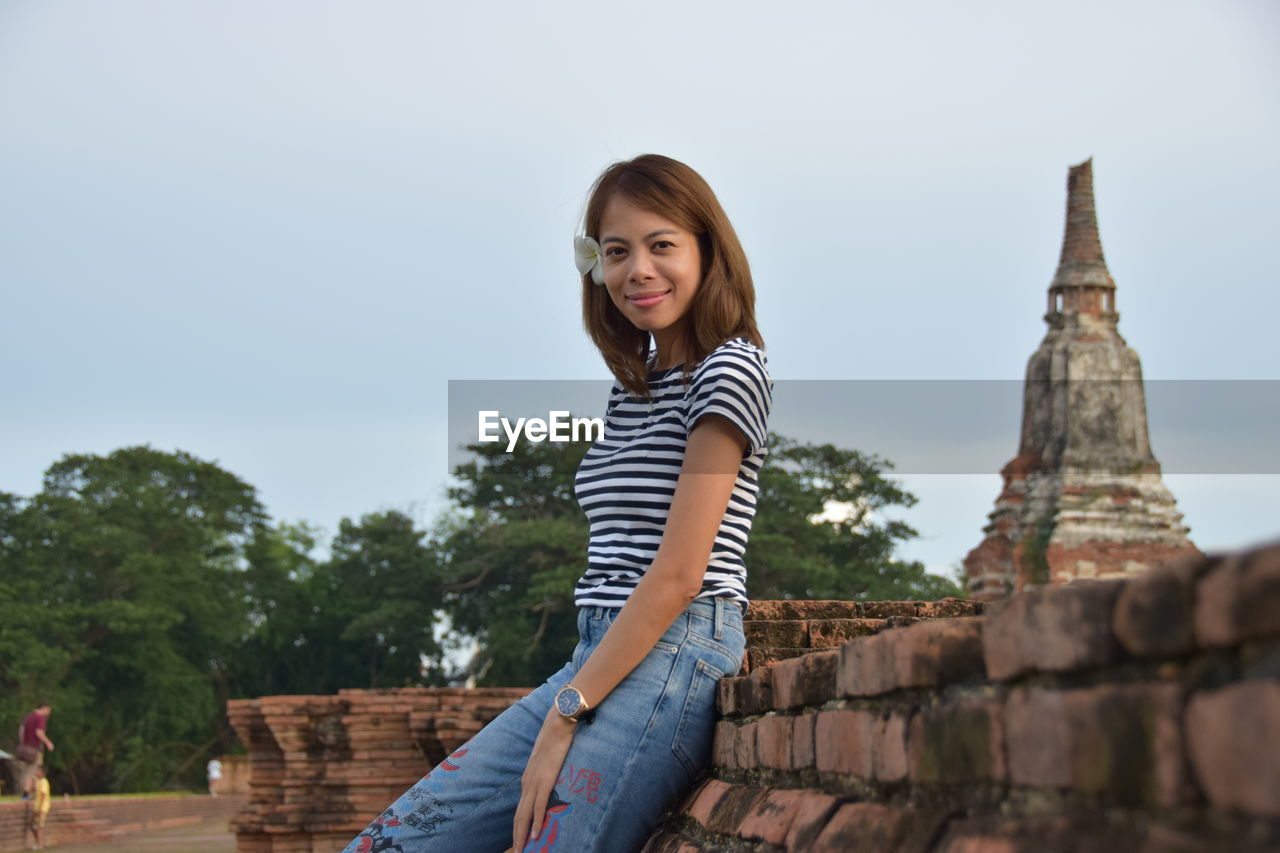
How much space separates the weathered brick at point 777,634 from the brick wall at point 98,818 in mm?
13605

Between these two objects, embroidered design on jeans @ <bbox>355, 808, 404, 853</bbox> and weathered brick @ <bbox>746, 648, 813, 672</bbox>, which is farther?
weathered brick @ <bbox>746, 648, 813, 672</bbox>

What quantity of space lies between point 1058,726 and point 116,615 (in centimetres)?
3117

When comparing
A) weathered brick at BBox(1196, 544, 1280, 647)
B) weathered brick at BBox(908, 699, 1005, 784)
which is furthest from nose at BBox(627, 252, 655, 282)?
weathered brick at BBox(1196, 544, 1280, 647)

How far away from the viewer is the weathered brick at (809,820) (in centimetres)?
198

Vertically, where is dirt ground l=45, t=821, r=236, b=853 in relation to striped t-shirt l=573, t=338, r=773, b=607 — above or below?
below

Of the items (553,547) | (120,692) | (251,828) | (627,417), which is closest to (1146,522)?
(553,547)

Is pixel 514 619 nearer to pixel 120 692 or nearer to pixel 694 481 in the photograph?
pixel 120 692

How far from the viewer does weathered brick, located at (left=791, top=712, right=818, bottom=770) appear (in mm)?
2168

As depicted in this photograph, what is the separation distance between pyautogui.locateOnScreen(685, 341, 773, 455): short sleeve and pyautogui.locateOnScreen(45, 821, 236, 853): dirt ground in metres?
12.8

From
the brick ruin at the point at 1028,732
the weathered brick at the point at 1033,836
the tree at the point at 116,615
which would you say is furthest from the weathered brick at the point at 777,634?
the tree at the point at 116,615

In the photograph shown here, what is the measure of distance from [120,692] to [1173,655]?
32.7 metres

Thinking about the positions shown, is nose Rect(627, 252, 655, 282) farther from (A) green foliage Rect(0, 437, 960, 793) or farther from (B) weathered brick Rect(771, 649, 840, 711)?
(A) green foliage Rect(0, 437, 960, 793)

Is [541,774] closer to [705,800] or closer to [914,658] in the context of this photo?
[705,800]

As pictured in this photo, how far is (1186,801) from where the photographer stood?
124 centimetres
